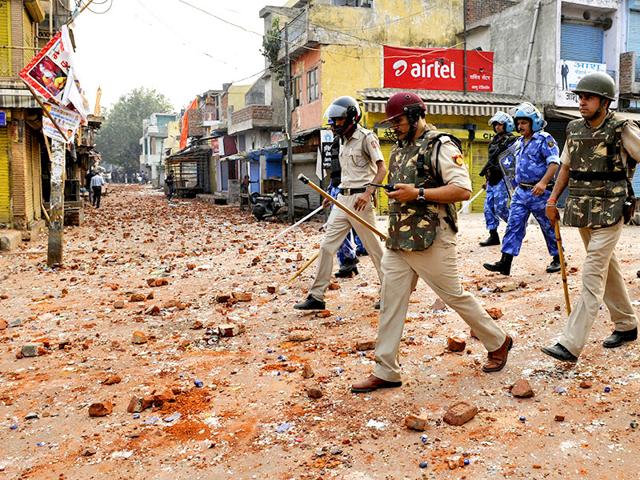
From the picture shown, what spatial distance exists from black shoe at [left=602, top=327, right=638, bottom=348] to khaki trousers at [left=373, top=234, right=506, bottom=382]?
949 millimetres

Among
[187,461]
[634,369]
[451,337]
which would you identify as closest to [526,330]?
[451,337]

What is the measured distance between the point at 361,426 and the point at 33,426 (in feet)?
6.40

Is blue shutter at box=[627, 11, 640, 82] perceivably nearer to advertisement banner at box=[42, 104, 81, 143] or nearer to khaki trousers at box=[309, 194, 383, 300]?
advertisement banner at box=[42, 104, 81, 143]

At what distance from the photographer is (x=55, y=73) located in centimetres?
1008

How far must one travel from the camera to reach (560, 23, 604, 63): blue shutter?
2223 cm

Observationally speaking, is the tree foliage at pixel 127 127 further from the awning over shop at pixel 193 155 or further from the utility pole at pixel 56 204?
the utility pole at pixel 56 204

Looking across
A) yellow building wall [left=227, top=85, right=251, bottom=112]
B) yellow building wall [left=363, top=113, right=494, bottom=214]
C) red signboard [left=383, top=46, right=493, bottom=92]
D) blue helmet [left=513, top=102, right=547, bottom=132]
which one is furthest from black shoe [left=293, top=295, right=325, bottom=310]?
yellow building wall [left=227, top=85, right=251, bottom=112]

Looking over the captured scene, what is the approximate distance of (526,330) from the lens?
199 inches

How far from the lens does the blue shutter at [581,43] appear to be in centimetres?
2223

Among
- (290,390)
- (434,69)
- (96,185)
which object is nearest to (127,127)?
(96,185)

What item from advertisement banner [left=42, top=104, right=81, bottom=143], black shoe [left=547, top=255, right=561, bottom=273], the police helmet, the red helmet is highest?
advertisement banner [left=42, top=104, right=81, bottom=143]

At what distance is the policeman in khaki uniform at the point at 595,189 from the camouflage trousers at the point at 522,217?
257 centimetres

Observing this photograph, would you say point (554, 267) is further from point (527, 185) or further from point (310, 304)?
point (310, 304)

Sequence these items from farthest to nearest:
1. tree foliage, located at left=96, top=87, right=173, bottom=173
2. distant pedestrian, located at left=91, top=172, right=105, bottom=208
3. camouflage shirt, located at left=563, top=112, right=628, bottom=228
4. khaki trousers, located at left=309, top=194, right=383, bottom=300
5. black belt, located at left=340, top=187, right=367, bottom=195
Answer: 1. tree foliage, located at left=96, top=87, right=173, bottom=173
2. distant pedestrian, located at left=91, top=172, right=105, bottom=208
3. black belt, located at left=340, top=187, right=367, bottom=195
4. khaki trousers, located at left=309, top=194, right=383, bottom=300
5. camouflage shirt, located at left=563, top=112, right=628, bottom=228
